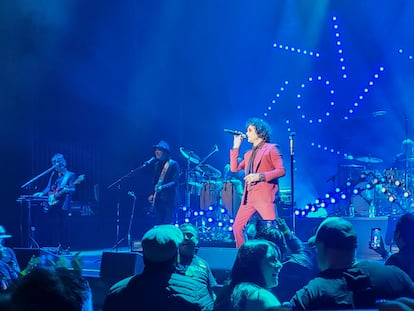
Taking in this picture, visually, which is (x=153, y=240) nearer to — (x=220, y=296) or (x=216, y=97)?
(x=220, y=296)

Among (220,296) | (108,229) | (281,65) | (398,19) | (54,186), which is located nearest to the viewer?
(220,296)

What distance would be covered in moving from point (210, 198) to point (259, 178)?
20.1 ft

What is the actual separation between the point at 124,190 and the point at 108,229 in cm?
123

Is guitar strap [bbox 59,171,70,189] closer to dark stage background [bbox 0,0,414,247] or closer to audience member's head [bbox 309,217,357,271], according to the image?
dark stage background [bbox 0,0,414,247]

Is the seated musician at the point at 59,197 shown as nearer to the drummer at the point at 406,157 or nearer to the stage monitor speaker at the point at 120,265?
the stage monitor speaker at the point at 120,265

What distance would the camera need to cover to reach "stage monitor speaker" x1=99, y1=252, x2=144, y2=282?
6.59 metres

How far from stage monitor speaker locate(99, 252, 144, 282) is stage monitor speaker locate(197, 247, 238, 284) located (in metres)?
0.84

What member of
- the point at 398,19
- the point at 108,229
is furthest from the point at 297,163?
the point at 108,229

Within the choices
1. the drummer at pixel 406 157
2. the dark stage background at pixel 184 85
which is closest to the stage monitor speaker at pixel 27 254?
the dark stage background at pixel 184 85

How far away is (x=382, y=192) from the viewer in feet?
42.3

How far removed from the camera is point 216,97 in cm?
1697

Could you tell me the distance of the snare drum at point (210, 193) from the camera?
13367 millimetres

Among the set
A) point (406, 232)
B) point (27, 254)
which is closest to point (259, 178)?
point (27, 254)

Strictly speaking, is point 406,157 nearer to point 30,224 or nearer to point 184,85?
point 184,85
